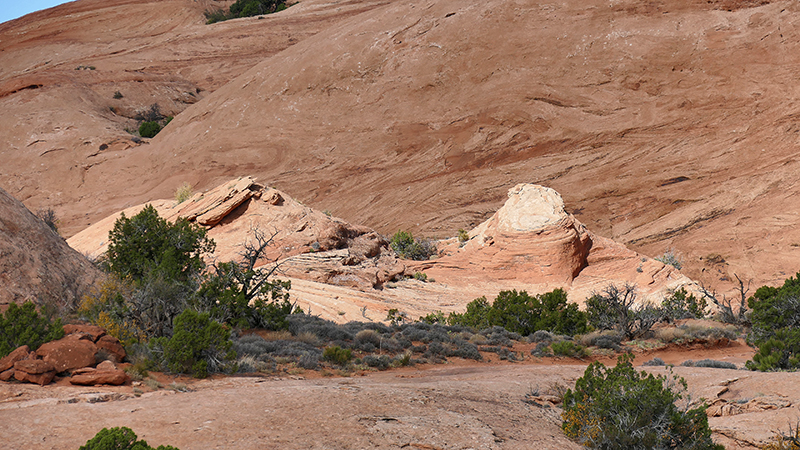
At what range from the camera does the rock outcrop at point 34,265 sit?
1038cm

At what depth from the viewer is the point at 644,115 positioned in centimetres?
2745

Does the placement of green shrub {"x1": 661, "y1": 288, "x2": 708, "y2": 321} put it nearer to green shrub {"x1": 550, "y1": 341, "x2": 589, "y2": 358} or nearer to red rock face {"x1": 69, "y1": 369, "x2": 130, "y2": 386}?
green shrub {"x1": 550, "y1": 341, "x2": 589, "y2": 358}

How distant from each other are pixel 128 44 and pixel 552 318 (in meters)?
46.7

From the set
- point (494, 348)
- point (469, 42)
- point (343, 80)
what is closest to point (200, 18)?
point (343, 80)

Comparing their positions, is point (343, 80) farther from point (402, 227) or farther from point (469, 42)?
point (402, 227)

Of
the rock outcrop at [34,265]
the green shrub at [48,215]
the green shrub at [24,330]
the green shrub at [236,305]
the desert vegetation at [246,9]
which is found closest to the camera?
the green shrub at [24,330]

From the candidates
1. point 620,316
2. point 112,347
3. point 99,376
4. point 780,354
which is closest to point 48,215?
point 112,347

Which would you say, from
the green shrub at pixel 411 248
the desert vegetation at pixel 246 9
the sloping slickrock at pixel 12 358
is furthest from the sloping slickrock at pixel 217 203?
the desert vegetation at pixel 246 9

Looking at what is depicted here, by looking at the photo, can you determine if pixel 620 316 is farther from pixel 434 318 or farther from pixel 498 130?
pixel 498 130

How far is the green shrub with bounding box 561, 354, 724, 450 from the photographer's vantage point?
629cm

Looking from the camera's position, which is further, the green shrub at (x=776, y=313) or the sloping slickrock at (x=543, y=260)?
the sloping slickrock at (x=543, y=260)

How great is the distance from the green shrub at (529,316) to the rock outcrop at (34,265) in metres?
9.08

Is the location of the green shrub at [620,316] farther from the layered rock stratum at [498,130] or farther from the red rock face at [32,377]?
the red rock face at [32,377]

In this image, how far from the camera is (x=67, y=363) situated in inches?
291
